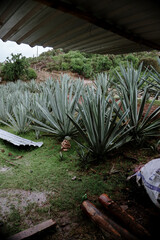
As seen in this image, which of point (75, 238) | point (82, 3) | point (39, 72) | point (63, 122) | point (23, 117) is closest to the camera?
point (75, 238)

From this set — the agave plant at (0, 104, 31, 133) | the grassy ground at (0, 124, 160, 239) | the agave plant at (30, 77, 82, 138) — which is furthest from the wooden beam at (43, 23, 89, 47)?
the grassy ground at (0, 124, 160, 239)

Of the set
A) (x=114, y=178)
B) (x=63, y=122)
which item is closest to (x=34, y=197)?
(x=114, y=178)

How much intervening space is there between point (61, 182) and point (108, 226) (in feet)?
2.72

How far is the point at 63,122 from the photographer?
9.78 feet

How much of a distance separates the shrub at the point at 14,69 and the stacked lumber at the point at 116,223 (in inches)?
456

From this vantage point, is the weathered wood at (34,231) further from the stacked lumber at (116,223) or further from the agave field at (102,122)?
the agave field at (102,122)

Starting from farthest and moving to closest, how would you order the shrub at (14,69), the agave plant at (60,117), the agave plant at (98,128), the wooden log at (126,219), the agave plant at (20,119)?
the shrub at (14,69) < the agave plant at (20,119) < the agave plant at (60,117) < the agave plant at (98,128) < the wooden log at (126,219)

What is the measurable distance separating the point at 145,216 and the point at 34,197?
107 cm

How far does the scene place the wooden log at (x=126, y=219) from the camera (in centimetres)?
112

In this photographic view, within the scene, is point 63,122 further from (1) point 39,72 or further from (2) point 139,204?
(1) point 39,72

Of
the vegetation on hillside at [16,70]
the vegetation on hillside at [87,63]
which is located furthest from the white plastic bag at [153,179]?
the vegetation on hillside at [16,70]

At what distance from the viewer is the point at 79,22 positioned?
6.54ft

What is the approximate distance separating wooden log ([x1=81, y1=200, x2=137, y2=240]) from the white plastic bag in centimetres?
32

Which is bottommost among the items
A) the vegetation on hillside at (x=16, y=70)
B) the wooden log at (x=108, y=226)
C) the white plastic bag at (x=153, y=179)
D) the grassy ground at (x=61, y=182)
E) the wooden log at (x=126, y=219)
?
the grassy ground at (x=61, y=182)
